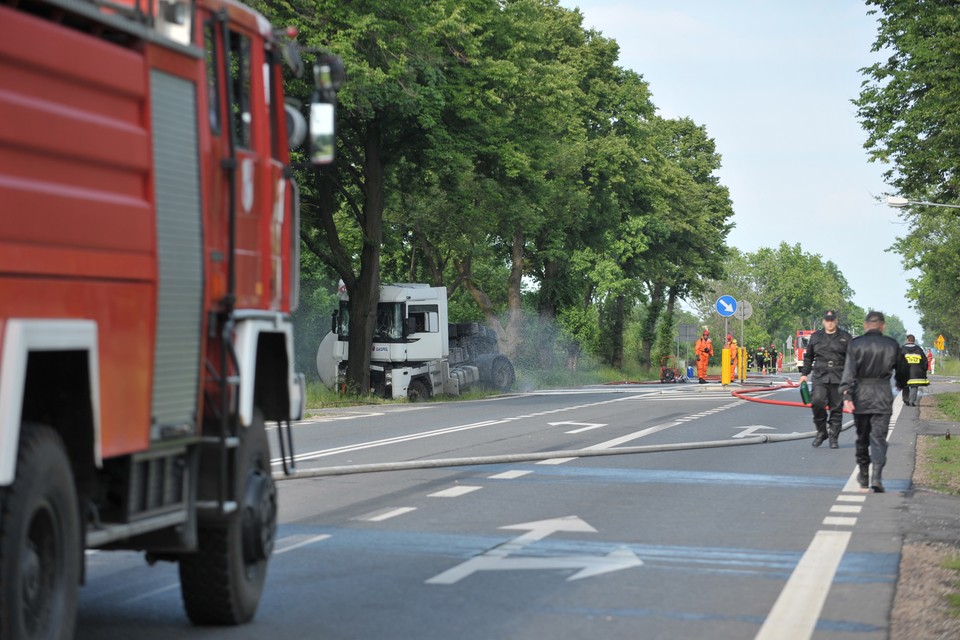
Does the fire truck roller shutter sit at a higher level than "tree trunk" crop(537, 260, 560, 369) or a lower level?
lower

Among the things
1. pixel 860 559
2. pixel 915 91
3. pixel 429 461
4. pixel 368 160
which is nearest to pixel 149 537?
pixel 860 559

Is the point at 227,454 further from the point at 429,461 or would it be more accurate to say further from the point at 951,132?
the point at 951,132

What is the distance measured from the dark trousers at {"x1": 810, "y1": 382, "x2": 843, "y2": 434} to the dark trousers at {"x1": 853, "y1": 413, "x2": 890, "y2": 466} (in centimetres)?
578

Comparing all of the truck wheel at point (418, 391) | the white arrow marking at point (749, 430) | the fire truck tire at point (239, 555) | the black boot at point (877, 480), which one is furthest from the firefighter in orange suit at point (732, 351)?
the fire truck tire at point (239, 555)

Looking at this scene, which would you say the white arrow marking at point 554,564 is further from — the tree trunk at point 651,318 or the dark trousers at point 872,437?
the tree trunk at point 651,318

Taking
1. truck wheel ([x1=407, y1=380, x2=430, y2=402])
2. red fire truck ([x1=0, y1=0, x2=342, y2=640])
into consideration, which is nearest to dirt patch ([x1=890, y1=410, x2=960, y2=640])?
red fire truck ([x1=0, y1=0, x2=342, y2=640])

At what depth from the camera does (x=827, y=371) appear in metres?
21.3

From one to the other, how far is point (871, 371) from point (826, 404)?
6.33m

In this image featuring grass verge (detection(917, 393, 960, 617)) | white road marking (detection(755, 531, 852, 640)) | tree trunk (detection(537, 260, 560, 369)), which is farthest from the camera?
tree trunk (detection(537, 260, 560, 369))

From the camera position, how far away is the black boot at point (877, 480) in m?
15.0

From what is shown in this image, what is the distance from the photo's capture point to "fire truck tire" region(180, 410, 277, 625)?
23.7ft

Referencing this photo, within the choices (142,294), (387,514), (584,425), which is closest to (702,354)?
(584,425)

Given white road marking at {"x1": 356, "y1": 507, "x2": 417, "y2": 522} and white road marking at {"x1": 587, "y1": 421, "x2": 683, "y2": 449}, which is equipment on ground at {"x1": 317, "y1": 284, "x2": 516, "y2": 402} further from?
white road marking at {"x1": 356, "y1": 507, "x2": 417, "y2": 522}

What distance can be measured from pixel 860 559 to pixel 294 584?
3.92m
